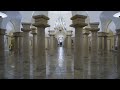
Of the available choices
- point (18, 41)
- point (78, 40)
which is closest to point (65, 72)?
point (78, 40)

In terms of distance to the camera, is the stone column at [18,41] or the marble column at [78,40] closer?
the marble column at [78,40]

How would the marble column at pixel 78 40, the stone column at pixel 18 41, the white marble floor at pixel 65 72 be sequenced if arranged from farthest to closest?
1. the stone column at pixel 18 41
2. the marble column at pixel 78 40
3. the white marble floor at pixel 65 72

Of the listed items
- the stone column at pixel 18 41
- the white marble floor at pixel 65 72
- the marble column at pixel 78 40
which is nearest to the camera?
the white marble floor at pixel 65 72

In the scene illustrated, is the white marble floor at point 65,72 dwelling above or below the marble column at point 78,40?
below

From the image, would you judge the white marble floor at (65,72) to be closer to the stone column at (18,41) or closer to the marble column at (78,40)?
the marble column at (78,40)

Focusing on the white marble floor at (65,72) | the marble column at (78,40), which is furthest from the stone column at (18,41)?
the marble column at (78,40)

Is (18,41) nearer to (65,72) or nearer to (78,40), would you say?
(78,40)

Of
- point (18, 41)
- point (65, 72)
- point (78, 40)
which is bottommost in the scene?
point (65, 72)

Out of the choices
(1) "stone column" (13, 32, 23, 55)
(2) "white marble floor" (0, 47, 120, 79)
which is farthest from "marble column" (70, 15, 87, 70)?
(1) "stone column" (13, 32, 23, 55)
